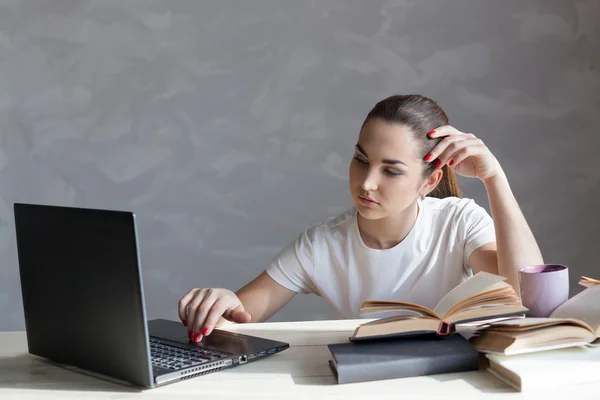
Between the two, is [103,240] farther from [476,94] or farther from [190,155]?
[476,94]

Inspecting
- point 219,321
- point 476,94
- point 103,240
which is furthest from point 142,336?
point 476,94

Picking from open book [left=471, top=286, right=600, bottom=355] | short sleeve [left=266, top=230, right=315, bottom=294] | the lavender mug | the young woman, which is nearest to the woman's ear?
the young woman

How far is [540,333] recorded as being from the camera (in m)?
1.19

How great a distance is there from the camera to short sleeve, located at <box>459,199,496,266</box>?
195 cm

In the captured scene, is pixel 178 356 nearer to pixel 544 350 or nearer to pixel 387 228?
pixel 544 350

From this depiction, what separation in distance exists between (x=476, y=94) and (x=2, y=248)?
2.08m

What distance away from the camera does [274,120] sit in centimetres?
328

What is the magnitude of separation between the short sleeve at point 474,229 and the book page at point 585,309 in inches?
22.7

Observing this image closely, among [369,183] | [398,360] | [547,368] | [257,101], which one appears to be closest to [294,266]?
[369,183]

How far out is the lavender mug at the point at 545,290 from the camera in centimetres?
139

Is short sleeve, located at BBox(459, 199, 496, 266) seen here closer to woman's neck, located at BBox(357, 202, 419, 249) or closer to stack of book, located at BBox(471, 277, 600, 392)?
woman's neck, located at BBox(357, 202, 419, 249)

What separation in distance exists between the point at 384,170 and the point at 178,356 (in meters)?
0.72

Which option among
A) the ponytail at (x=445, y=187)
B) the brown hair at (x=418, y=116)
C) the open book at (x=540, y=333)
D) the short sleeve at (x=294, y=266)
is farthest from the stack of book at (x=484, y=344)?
the ponytail at (x=445, y=187)

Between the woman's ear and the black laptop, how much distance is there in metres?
0.72
